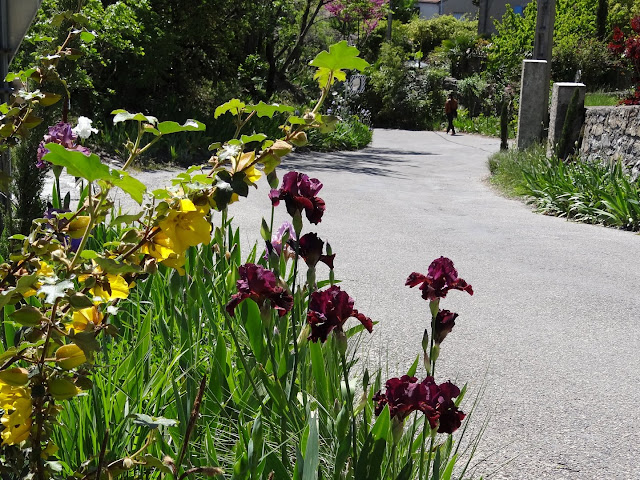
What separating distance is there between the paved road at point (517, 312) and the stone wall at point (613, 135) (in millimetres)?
1324

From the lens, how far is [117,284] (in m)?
1.45

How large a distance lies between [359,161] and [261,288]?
47.5 feet

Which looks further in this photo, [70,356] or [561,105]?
[561,105]

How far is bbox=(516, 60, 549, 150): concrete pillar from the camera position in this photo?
13.2 meters

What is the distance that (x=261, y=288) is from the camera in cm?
181

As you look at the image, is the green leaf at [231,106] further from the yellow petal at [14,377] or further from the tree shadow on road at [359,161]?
the tree shadow on road at [359,161]

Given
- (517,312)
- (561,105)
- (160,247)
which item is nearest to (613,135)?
(561,105)

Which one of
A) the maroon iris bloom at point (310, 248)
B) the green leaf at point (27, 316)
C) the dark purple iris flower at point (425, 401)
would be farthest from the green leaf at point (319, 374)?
the green leaf at point (27, 316)

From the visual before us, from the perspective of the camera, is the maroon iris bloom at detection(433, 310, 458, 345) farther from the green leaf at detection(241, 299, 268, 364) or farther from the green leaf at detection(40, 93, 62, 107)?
the green leaf at detection(40, 93, 62, 107)

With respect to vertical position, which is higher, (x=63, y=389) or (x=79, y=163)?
(x=79, y=163)

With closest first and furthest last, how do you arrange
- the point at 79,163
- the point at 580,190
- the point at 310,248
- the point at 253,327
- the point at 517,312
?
1. the point at 79,163
2. the point at 310,248
3. the point at 253,327
4. the point at 517,312
5. the point at 580,190

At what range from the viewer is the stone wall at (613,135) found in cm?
950

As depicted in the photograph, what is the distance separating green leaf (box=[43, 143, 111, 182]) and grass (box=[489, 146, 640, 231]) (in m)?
8.22

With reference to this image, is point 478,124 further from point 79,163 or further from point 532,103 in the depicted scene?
point 79,163
